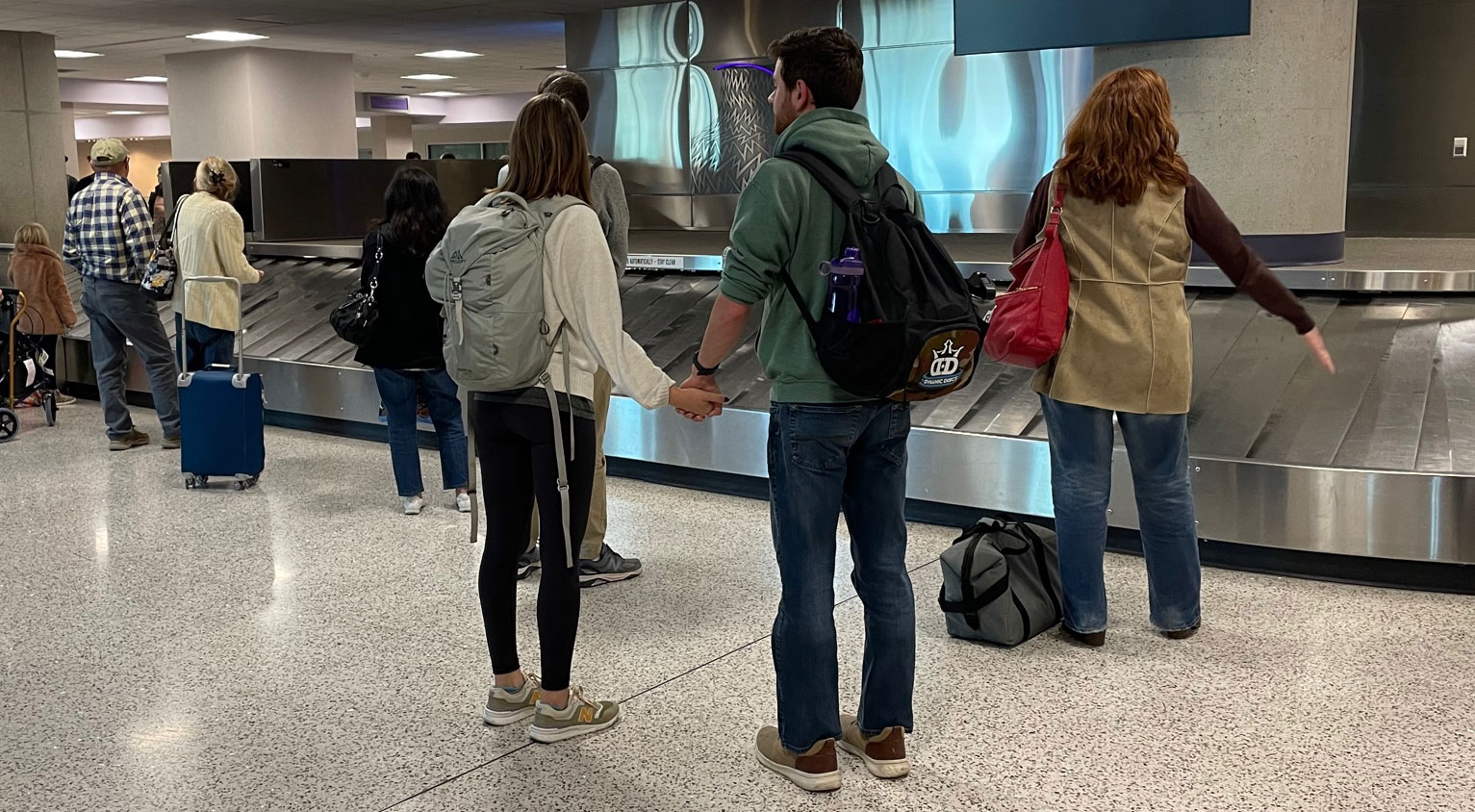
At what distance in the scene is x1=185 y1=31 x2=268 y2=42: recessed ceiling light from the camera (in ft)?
44.2

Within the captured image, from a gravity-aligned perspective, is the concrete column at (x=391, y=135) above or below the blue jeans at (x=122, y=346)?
above

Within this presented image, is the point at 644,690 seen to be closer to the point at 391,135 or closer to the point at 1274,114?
the point at 1274,114

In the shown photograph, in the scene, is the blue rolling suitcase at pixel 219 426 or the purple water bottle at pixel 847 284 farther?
the blue rolling suitcase at pixel 219 426

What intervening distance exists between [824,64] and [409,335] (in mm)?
3434

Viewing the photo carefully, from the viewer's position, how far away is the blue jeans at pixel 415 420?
6.06 metres

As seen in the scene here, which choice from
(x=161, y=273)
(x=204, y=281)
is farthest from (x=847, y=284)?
(x=161, y=273)

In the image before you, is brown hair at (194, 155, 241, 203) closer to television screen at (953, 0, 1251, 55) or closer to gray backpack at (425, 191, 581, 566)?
television screen at (953, 0, 1251, 55)

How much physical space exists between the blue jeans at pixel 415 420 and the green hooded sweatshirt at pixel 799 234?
133 inches

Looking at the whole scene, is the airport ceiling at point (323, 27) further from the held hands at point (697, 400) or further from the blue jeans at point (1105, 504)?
the held hands at point (697, 400)

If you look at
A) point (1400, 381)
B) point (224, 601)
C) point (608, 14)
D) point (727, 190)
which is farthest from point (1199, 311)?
point (608, 14)

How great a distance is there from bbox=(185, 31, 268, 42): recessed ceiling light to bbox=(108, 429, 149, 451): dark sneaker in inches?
273

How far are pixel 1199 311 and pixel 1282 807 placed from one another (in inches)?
140

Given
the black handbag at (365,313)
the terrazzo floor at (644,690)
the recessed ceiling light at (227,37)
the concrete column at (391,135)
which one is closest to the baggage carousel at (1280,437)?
the terrazzo floor at (644,690)

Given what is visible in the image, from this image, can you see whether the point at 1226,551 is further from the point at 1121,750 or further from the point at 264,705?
the point at 264,705
